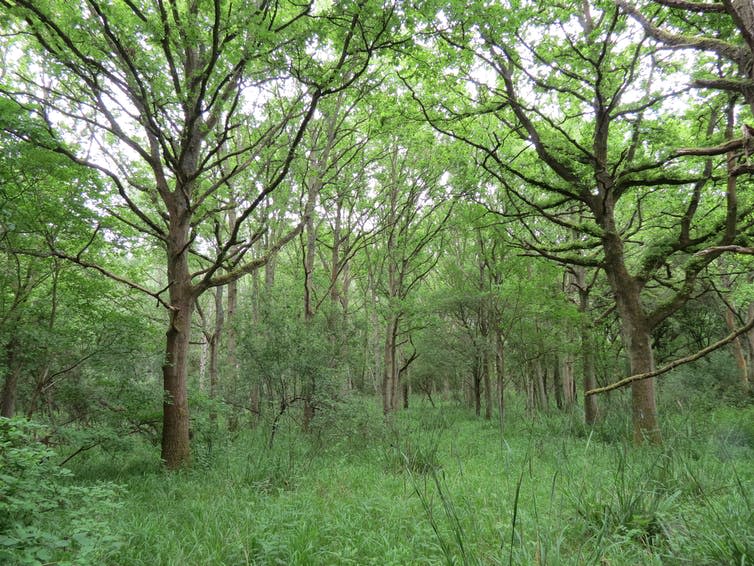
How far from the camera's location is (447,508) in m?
1.95

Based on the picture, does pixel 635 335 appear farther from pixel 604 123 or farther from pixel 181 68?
pixel 181 68

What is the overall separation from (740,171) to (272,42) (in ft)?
17.1

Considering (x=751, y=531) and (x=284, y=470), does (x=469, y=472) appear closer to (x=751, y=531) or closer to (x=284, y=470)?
(x=284, y=470)

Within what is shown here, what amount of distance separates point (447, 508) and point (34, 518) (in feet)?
11.5

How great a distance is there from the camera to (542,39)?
714cm

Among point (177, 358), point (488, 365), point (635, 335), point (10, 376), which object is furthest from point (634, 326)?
point (10, 376)

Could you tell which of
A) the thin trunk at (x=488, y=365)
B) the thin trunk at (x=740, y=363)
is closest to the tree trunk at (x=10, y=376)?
the thin trunk at (x=488, y=365)

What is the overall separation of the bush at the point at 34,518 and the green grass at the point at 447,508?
556mm

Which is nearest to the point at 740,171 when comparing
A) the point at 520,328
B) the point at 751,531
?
the point at 751,531

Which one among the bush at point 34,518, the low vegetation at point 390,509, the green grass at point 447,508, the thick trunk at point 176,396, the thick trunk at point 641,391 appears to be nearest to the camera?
the bush at point 34,518

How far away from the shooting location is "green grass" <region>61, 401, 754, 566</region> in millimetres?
2713

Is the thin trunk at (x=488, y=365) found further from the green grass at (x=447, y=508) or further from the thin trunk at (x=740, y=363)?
the thin trunk at (x=740, y=363)

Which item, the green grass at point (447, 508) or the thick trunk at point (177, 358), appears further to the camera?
the thick trunk at point (177, 358)

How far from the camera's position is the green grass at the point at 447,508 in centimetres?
271
